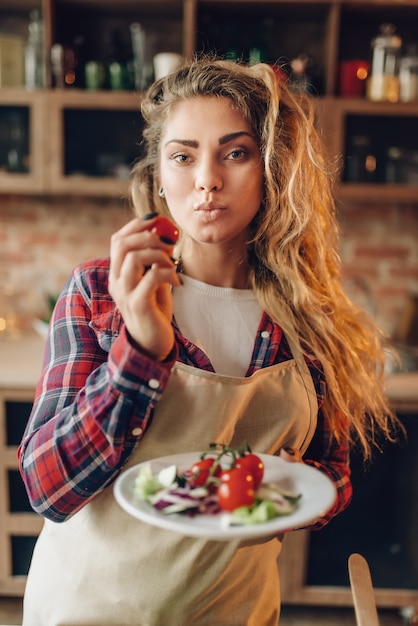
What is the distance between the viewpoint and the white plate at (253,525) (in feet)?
2.31

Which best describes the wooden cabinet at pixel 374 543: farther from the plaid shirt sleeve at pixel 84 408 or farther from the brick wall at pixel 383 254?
the plaid shirt sleeve at pixel 84 408

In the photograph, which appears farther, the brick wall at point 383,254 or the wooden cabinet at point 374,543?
the brick wall at point 383,254

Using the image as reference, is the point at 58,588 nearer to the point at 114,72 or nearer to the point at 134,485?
the point at 134,485

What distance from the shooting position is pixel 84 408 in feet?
3.02

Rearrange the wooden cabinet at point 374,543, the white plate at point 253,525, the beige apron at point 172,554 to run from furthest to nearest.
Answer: the wooden cabinet at point 374,543, the beige apron at point 172,554, the white plate at point 253,525

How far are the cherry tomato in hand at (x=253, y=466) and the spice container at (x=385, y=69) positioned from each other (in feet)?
6.50

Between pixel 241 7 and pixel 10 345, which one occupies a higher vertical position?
pixel 241 7

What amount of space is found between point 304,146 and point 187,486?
70 cm

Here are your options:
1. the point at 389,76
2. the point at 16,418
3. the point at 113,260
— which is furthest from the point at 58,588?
the point at 389,76

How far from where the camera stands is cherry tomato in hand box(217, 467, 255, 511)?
0.79 metres

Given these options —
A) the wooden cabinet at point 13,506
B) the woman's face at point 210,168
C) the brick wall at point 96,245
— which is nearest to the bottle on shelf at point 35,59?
the brick wall at point 96,245

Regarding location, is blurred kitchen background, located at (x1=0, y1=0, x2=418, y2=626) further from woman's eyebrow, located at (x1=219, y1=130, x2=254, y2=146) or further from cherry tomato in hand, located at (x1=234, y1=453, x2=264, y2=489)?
cherry tomato in hand, located at (x1=234, y1=453, x2=264, y2=489)

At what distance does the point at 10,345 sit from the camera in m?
2.64

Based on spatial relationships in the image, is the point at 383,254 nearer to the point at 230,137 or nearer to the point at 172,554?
the point at 230,137
